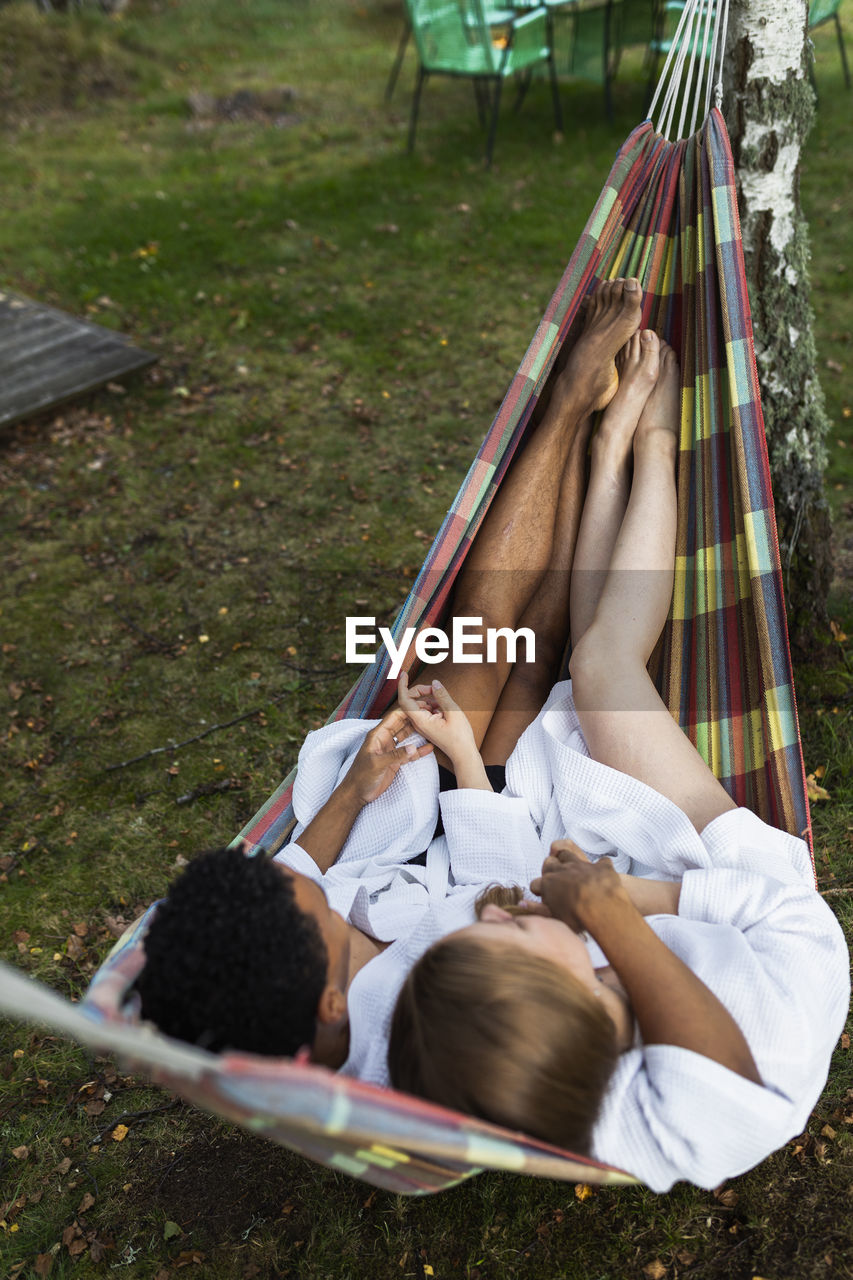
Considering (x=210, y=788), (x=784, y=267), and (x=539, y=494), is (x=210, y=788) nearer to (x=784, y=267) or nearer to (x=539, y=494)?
(x=539, y=494)

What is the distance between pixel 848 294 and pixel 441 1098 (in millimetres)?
4471

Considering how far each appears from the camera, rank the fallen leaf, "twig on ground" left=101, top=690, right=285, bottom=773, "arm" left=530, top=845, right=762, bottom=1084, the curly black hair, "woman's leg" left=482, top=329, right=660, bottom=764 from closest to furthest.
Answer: the curly black hair < "arm" left=530, top=845, right=762, bottom=1084 < "woman's leg" left=482, top=329, right=660, bottom=764 < the fallen leaf < "twig on ground" left=101, top=690, right=285, bottom=773

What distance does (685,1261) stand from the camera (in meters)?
1.55

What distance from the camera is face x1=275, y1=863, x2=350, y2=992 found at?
1314 mm

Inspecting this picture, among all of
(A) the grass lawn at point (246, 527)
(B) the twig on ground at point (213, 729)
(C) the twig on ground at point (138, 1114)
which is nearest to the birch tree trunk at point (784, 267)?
(A) the grass lawn at point (246, 527)

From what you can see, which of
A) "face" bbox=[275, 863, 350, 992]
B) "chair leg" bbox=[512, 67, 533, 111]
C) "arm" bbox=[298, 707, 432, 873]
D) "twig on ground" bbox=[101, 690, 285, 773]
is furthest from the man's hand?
"chair leg" bbox=[512, 67, 533, 111]

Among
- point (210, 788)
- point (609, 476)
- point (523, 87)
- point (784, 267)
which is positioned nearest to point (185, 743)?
point (210, 788)

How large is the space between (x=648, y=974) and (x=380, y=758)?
677 mm

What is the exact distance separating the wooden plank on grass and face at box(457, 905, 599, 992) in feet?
11.1

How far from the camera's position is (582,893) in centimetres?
132

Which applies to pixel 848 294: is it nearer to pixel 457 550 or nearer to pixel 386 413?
pixel 386 413

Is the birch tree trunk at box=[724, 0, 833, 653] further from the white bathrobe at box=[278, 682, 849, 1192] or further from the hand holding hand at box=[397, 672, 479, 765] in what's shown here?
the hand holding hand at box=[397, 672, 479, 765]

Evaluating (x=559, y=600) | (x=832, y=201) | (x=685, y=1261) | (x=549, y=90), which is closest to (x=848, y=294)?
(x=832, y=201)

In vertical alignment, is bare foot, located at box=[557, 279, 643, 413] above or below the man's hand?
above
